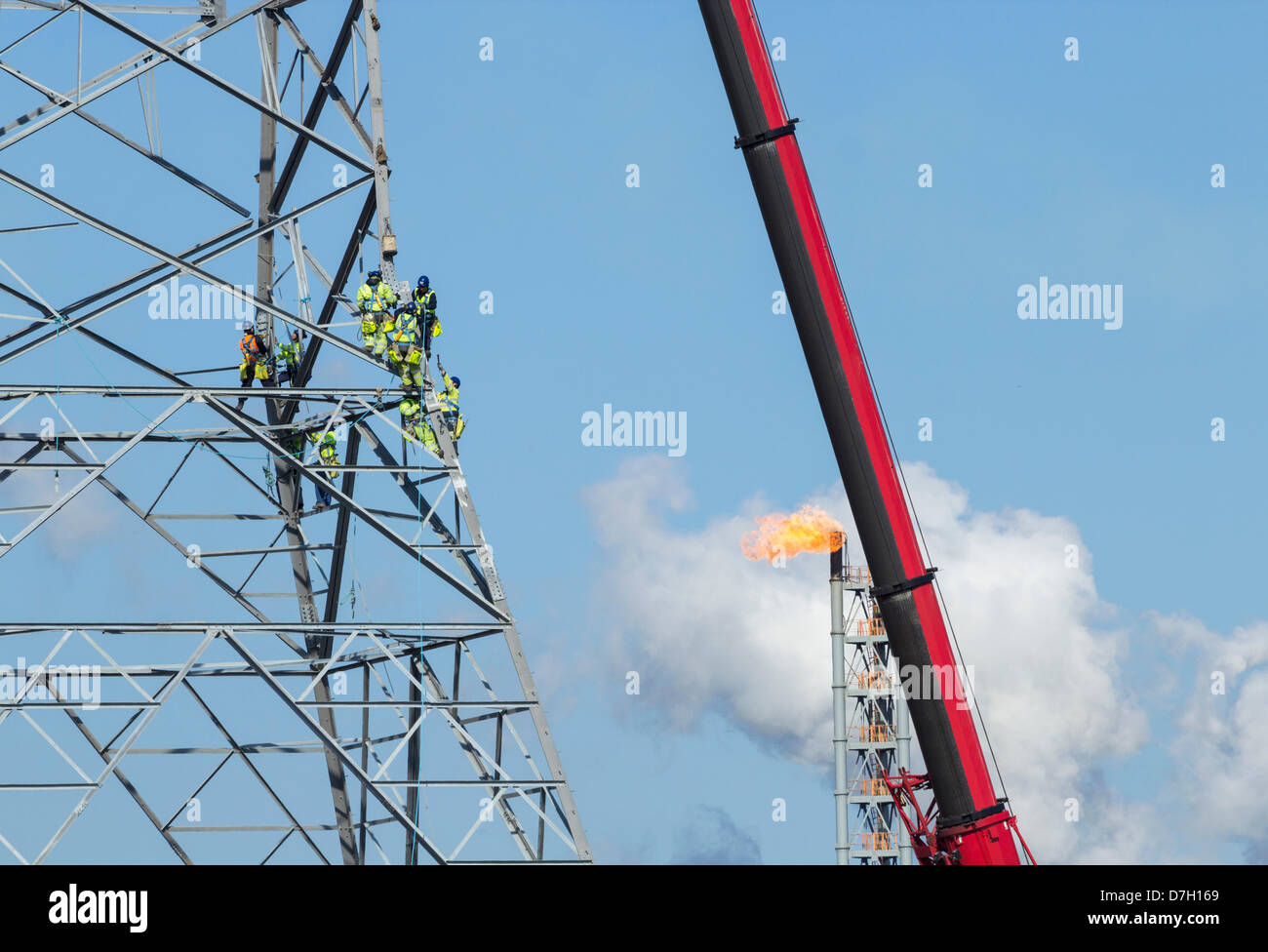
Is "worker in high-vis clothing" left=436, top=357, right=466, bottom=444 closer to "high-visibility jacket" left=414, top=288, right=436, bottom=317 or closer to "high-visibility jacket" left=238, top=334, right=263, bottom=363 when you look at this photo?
"high-visibility jacket" left=414, top=288, right=436, bottom=317

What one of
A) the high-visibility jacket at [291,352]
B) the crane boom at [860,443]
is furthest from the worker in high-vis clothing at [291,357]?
the crane boom at [860,443]

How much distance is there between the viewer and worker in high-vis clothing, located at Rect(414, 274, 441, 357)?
86.1 feet

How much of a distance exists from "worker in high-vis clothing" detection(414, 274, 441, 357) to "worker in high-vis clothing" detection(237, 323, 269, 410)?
420cm

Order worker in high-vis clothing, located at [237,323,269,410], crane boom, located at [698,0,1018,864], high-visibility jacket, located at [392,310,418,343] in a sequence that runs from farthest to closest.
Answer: worker in high-vis clothing, located at [237,323,269,410] < high-visibility jacket, located at [392,310,418,343] < crane boom, located at [698,0,1018,864]

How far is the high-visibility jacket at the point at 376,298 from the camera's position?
26297 millimetres

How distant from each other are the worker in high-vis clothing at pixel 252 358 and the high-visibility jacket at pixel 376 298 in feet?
12.2

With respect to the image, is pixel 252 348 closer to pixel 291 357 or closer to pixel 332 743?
pixel 291 357

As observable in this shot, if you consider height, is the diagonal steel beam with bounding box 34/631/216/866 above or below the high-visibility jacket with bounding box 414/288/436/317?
below

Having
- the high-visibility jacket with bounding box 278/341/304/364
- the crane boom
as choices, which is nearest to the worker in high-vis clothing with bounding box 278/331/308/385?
the high-visibility jacket with bounding box 278/341/304/364

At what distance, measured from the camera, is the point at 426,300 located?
1034 inches

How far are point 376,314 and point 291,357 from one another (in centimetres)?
401

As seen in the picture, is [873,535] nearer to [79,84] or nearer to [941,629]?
[941,629]

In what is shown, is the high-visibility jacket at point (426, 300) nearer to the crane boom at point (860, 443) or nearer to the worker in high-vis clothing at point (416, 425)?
the worker in high-vis clothing at point (416, 425)

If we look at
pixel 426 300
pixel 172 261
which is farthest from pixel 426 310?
pixel 172 261
